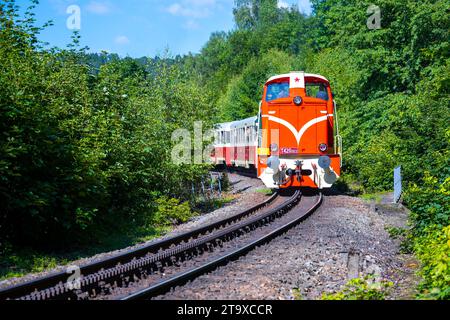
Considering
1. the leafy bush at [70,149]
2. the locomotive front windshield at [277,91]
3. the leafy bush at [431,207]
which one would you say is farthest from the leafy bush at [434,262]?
the locomotive front windshield at [277,91]

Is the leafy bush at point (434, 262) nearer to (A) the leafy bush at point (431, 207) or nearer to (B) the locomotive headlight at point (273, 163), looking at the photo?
(A) the leafy bush at point (431, 207)

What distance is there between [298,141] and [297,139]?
8cm

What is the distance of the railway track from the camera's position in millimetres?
6750

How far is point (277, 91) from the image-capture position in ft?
60.5

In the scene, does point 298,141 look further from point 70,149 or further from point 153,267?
point 153,267

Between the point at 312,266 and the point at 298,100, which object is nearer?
the point at 312,266

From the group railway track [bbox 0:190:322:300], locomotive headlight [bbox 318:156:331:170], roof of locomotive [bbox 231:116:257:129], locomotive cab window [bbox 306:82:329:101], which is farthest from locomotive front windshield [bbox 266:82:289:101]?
railway track [bbox 0:190:322:300]

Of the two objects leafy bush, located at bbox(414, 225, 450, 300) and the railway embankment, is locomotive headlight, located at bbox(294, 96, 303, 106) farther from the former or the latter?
leafy bush, located at bbox(414, 225, 450, 300)

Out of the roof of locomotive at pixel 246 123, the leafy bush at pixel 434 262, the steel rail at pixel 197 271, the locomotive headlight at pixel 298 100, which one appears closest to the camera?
the leafy bush at pixel 434 262

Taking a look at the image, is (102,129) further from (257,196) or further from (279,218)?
(257,196)

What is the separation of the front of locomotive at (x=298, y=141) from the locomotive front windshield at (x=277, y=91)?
0.44 ft

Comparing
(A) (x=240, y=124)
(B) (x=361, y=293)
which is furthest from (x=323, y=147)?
(A) (x=240, y=124)

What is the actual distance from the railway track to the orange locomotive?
15.2ft

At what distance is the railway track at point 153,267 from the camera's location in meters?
6.75
